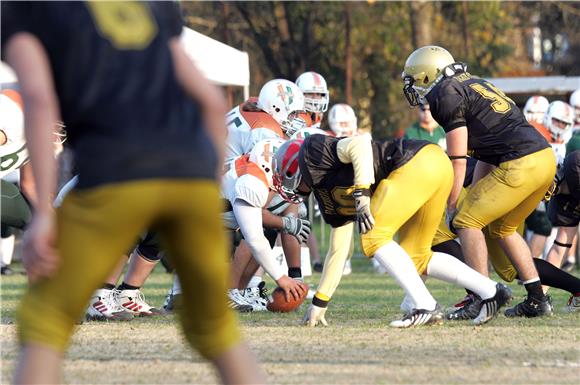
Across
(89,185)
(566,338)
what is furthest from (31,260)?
(566,338)

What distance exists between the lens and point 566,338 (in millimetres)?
6578

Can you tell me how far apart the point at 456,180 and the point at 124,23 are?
178 inches

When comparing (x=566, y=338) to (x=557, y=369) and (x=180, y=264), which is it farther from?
(x=180, y=264)

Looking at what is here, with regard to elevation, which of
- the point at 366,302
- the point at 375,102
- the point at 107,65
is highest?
the point at 107,65

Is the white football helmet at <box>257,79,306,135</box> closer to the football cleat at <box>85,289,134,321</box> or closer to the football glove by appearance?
the football glove

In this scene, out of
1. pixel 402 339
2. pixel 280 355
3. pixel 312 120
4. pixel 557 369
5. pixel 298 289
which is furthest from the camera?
pixel 312 120

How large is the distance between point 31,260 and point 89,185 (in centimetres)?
26

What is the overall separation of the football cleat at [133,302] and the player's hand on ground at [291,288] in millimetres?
916

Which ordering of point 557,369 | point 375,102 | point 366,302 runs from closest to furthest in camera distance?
point 557,369 < point 366,302 < point 375,102

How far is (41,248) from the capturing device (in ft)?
11.0

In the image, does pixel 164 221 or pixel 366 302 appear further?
pixel 366 302

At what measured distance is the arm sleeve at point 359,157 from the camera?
6.67 m

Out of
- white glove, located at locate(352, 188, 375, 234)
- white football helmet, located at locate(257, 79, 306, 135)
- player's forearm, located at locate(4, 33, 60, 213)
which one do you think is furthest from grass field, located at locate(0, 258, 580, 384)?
player's forearm, located at locate(4, 33, 60, 213)

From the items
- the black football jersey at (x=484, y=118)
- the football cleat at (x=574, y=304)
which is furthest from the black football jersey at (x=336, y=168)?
the football cleat at (x=574, y=304)
